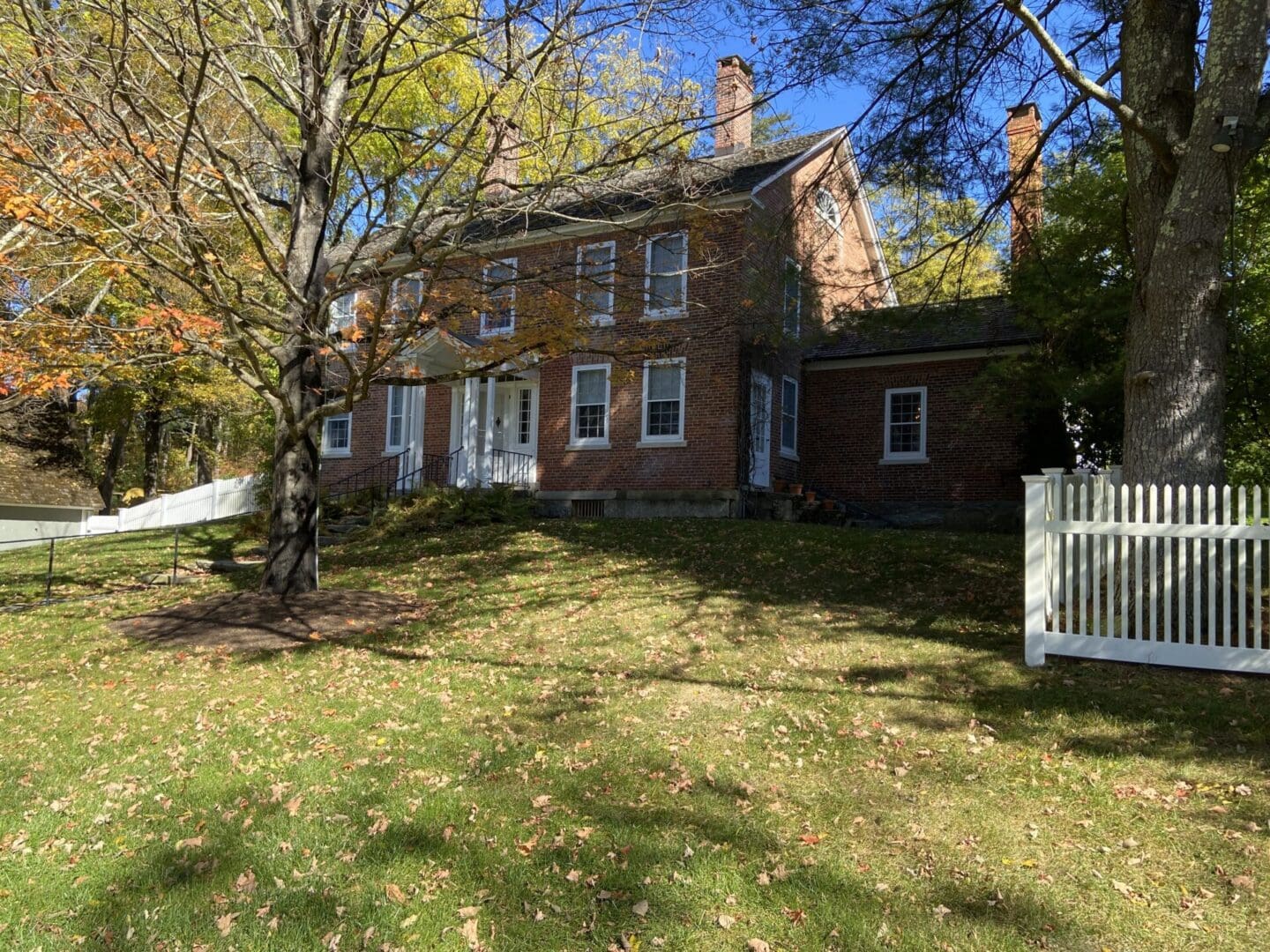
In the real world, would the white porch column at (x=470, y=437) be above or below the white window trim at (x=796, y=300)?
below

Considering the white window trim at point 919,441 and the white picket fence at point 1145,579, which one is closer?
the white picket fence at point 1145,579

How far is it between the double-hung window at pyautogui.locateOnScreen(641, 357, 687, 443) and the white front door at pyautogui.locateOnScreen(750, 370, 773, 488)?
1.38 m

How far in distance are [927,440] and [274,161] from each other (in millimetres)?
12733

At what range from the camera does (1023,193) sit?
1091cm

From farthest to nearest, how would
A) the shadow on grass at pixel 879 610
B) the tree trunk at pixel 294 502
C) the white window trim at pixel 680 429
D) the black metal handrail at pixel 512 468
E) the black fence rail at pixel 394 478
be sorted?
the black metal handrail at pixel 512 468
the black fence rail at pixel 394 478
the white window trim at pixel 680 429
the tree trunk at pixel 294 502
the shadow on grass at pixel 879 610

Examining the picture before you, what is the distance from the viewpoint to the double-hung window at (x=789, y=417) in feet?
59.2

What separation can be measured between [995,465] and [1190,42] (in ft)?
32.9

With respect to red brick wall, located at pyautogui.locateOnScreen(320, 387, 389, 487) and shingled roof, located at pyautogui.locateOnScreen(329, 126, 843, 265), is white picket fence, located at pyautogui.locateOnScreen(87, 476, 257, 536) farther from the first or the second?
shingled roof, located at pyautogui.locateOnScreen(329, 126, 843, 265)

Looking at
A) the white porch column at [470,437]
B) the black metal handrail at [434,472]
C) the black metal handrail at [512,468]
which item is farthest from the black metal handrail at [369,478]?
the black metal handrail at [512,468]

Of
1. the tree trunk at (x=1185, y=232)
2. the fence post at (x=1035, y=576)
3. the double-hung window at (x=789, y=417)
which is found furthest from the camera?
A: the double-hung window at (x=789, y=417)

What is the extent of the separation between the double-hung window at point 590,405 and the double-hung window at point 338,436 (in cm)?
660

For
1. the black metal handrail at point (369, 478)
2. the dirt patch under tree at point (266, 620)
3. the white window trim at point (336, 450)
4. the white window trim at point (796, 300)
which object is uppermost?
the white window trim at point (796, 300)

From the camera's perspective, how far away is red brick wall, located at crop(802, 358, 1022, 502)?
1653cm

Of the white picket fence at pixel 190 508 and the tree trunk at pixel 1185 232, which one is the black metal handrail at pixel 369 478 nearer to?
the white picket fence at pixel 190 508
